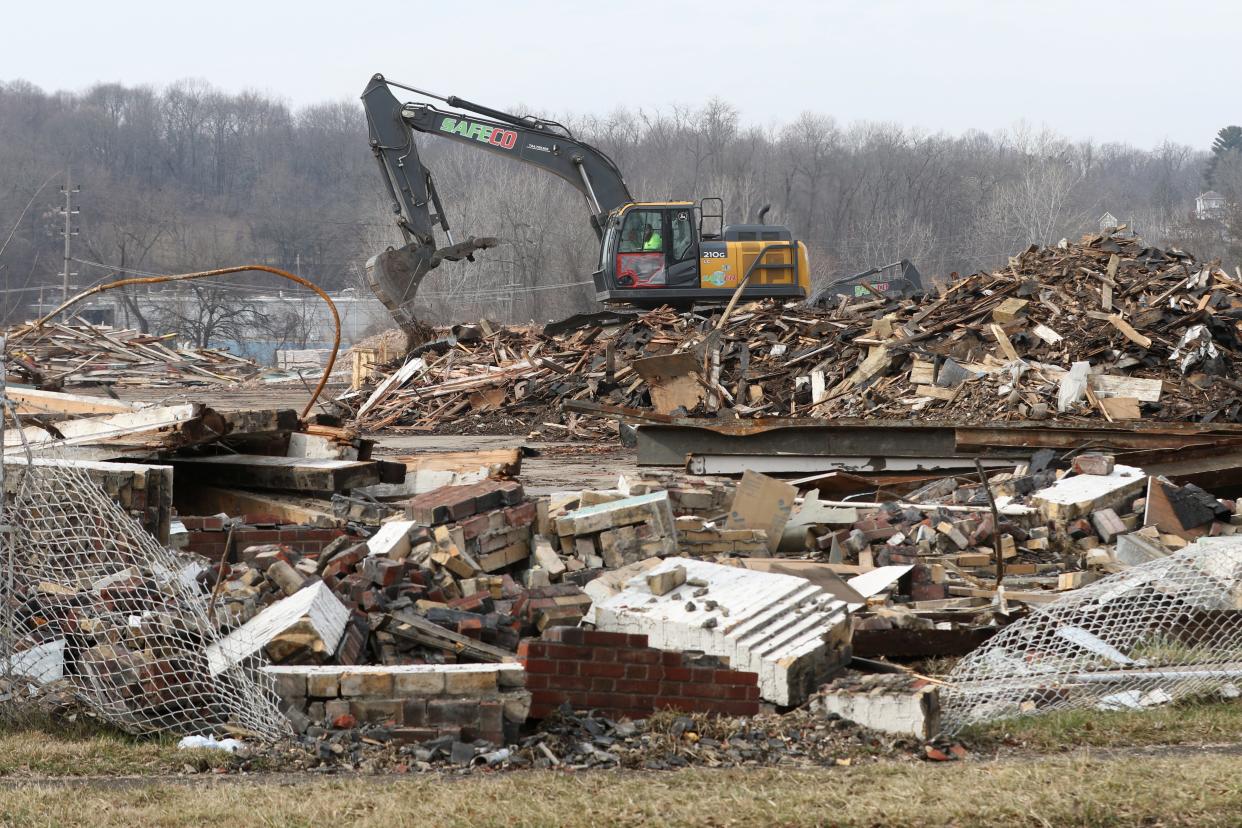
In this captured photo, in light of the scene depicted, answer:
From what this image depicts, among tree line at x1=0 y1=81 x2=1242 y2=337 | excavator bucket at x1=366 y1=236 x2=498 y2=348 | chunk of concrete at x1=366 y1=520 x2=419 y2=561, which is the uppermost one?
tree line at x1=0 y1=81 x2=1242 y2=337

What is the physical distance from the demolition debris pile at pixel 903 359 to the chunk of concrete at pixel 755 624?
5.96 metres

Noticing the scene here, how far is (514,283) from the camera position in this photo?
232 ft

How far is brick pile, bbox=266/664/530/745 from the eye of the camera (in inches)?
201

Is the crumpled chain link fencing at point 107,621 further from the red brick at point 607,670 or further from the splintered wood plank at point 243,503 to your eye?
the splintered wood plank at point 243,503

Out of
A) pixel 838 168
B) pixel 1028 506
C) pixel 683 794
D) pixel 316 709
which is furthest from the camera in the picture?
pixel 838 168

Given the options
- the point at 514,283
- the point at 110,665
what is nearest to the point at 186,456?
the point at 110,665

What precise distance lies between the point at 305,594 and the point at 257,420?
403cm

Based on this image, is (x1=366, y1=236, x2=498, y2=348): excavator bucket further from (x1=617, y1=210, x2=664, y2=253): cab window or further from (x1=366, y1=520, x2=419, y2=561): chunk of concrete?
(x1=366, y1=520, x2=419, y2=561): chunk of concrete

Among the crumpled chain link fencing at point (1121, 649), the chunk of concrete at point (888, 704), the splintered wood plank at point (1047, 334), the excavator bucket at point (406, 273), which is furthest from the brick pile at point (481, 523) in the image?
the excavator bucket at point (406, 273)

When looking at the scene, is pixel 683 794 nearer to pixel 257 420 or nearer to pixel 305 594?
pixel 305 594

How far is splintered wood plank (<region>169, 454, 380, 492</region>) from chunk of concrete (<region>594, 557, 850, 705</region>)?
3582 millimetres

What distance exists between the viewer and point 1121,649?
635 cm

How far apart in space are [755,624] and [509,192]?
224ft

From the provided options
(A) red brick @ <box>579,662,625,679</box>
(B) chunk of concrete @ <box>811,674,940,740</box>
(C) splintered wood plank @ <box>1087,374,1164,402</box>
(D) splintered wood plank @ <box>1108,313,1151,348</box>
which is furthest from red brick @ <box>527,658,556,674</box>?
(D) splintered wood plank @ <box>1108,313,1151,348</box>
